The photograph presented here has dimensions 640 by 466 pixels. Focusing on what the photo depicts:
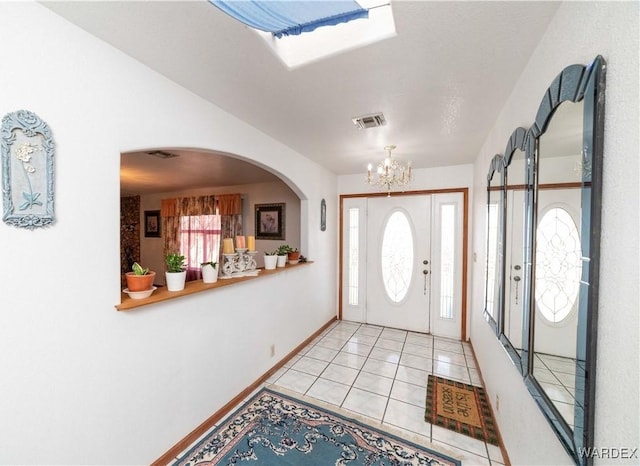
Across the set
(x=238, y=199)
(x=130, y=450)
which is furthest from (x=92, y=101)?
(x=238, y=199)

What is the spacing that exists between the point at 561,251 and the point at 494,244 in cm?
105

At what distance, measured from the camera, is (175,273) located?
1704mm

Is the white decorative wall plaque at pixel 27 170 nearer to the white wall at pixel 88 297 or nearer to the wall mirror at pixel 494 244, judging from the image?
the white wall at pixel 88 297

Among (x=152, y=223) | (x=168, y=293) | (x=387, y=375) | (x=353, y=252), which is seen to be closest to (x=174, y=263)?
(x=168, y=293)

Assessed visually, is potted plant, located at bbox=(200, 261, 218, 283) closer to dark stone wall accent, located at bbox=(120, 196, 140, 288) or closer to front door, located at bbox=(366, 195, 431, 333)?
front door, located at bbox=(366, 195, 431, 333)

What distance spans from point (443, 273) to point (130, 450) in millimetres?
3606

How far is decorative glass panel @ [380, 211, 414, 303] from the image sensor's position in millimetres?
3770

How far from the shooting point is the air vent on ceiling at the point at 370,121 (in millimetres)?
1997

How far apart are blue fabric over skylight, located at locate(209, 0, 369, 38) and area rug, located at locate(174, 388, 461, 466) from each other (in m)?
2.37

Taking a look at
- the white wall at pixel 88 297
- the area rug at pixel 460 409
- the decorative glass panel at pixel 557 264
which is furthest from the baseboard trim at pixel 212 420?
the decorative glass panel at pixel 557 264

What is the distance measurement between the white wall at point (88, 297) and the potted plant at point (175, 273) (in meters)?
0.12

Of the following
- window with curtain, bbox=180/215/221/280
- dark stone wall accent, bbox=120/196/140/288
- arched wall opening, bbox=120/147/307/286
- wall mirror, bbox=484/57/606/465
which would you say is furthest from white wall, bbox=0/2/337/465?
dark stone wall accent, bbox=120/196/140/288

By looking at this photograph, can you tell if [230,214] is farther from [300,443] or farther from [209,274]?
[300,443]

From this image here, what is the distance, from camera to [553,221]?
1004 mm
